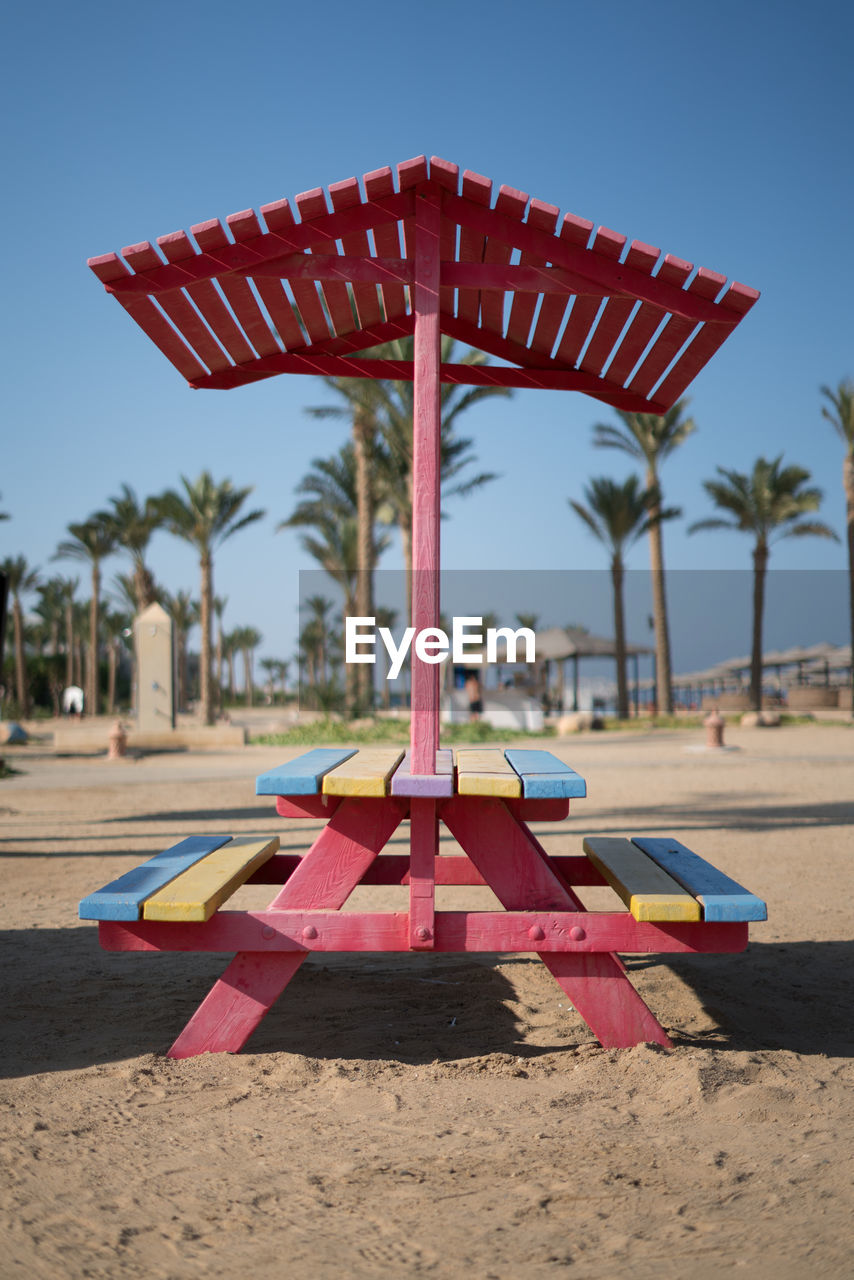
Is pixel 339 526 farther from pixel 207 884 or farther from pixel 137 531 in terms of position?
pixel 207 884

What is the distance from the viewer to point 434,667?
3.11 metres

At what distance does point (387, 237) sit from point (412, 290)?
1.48ft

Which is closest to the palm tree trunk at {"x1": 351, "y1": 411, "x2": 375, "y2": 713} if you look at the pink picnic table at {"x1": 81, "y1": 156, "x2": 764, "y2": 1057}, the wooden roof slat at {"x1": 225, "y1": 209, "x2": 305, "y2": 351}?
the wooden roof slat at {"x1": 225, "y1": 209, "x2": 305, "y2": 351}

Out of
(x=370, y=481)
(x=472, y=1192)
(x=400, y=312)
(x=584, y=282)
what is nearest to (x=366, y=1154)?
(x=472, y=1192)

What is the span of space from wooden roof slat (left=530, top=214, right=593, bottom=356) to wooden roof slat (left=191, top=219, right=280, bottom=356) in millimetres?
1144

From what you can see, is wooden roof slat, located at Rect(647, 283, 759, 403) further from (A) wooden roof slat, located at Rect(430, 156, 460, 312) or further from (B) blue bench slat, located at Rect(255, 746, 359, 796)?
(B) blue bench slat, located at Rect(255, 746, 359, 796)

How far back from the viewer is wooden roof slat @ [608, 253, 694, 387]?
3.21m

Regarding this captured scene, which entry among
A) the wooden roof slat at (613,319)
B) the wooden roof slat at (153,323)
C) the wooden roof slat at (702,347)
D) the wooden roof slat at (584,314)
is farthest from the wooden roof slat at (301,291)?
the wooden roof slat at (702,347)

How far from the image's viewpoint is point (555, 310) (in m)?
4.01

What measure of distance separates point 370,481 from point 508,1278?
23469mm

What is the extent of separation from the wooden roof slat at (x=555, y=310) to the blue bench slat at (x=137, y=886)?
2.55 meters

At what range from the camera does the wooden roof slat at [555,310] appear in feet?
10.4

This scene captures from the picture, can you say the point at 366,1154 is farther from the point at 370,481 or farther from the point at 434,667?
the point at 370,481

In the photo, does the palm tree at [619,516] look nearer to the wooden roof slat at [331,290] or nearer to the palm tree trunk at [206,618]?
the palm tree trunk at [206,618]
